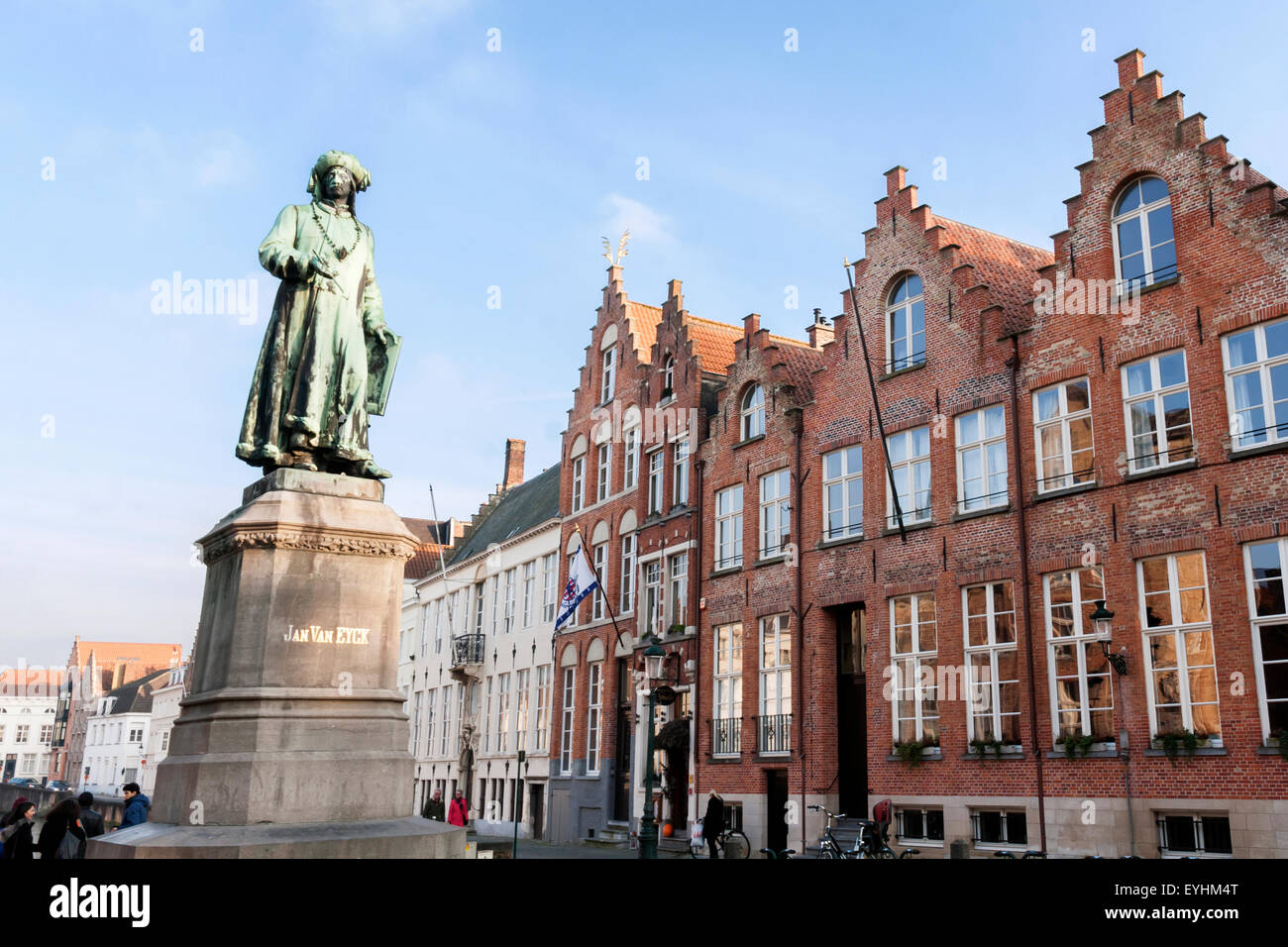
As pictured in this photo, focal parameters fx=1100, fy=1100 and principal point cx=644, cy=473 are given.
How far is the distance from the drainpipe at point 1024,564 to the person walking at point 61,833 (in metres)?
14.5

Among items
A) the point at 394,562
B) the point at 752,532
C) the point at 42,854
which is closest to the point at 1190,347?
the point at 752,532

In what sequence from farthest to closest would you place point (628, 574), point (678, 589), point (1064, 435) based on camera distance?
1. point (628, 574)
2. point (678, 589)
3. point (1064, 435)

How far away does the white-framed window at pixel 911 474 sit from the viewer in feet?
72.5

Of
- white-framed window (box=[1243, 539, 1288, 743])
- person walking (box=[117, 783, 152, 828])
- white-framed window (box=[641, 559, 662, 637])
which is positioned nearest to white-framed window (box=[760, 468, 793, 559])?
white-framed window (box=[641, 559, 662, 637])

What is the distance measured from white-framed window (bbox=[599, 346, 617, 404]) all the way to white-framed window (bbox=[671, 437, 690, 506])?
5.38m

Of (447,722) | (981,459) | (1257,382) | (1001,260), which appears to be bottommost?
(447,722)

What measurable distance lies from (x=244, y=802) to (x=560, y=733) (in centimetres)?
2766

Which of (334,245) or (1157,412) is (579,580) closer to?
(1157,412)

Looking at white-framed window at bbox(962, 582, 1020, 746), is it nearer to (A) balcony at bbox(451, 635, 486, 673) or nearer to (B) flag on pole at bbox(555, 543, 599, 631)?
(B) flag on pole at bbox(555, 543, 599, 631)

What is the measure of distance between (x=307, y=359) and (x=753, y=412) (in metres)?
19.3

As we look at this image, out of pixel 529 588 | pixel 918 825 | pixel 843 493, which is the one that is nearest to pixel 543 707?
pixel 529 588

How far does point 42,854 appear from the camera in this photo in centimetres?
934

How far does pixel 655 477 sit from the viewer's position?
3184 centimetres
